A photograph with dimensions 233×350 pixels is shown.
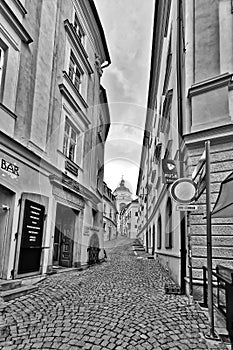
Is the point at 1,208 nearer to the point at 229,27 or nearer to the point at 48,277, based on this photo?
the point at 48,277

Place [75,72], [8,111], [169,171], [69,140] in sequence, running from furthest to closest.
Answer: [75,72] < [69,140] < [169,171] < [8,111]

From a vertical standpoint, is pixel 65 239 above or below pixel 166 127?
below

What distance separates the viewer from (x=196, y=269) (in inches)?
212

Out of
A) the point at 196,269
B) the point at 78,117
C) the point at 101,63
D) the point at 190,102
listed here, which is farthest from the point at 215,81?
the point at 101,63

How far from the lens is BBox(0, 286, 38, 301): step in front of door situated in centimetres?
495

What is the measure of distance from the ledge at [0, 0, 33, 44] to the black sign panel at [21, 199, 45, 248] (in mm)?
4036

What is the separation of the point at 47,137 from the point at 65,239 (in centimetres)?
392

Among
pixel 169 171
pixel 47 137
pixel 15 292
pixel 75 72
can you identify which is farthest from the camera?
pixel 75 72

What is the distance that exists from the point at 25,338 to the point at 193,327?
83.3 inches

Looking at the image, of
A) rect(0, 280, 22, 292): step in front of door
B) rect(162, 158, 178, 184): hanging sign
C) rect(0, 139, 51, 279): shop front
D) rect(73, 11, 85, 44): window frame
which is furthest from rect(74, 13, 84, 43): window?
rect(0, 280, 22, 292): step in front of door

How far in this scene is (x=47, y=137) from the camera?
26.8ft

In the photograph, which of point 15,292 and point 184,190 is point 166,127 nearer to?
point 184,190

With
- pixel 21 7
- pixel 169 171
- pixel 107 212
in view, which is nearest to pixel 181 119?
pixel 169 171

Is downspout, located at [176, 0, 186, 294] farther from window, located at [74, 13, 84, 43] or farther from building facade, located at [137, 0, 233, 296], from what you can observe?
window, located at [74, 13, 84, 43]
